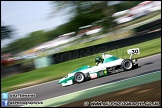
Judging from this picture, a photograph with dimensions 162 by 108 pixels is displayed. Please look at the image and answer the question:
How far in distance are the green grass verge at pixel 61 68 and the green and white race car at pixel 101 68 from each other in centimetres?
10

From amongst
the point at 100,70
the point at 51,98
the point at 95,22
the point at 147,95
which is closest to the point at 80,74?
the point at 100,70

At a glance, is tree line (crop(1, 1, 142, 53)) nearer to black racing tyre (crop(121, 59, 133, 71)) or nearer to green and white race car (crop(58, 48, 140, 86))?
green and white race car (crop(58, 48, 140, 86))

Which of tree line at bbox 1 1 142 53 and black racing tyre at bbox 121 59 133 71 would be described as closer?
tree line at bbox 1 1 142 53

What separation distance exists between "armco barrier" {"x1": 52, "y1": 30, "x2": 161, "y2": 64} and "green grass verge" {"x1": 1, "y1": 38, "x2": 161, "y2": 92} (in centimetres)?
9

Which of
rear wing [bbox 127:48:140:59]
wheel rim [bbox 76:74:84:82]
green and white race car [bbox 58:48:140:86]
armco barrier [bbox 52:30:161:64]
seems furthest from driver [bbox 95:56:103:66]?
rear wing [bbox 127:48:140:59]

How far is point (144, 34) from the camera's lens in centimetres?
644

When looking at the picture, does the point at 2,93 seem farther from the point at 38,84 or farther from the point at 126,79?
the point at 126,79

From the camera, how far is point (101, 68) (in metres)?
6.41

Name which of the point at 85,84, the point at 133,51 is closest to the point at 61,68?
the point at 85,84

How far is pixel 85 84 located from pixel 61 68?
2.27ft

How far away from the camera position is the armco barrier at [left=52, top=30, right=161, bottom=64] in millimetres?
6309

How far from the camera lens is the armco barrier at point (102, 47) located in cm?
631

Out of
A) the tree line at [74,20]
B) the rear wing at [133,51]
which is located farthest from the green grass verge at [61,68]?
the tree line at [74,20]

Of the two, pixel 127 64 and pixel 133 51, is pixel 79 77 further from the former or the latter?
pixel 133 51
